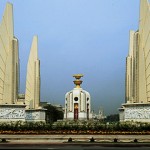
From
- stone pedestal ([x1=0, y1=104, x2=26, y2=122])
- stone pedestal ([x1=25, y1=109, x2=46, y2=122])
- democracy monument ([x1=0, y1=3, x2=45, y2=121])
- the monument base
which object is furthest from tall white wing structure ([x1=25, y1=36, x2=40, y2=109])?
the monument base

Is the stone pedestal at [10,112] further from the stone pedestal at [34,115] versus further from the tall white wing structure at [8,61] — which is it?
the stone pedestal at [34,115]

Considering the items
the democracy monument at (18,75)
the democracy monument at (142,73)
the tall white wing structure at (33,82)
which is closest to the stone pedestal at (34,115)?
the democracy monument at (18,75)

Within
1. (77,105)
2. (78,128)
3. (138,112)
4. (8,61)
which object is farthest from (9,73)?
(77,105)

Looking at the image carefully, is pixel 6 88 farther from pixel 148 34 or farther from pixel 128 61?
pixel 128 61

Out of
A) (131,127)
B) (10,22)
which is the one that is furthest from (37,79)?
(131,127)

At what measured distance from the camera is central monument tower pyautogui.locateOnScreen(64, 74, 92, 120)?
5675 centimetres

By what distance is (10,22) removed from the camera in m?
34.0

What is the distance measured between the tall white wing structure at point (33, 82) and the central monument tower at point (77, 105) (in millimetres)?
10843

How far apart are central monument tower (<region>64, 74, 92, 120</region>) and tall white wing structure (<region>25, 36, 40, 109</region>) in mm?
10843

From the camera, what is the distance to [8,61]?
32406mm

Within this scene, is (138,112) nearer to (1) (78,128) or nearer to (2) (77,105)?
(1) (78,128)

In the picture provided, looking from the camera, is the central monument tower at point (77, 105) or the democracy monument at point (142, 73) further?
the central monument tower at point (77, 105)

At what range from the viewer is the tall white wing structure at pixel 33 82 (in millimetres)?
46247

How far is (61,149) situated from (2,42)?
1984 cm
